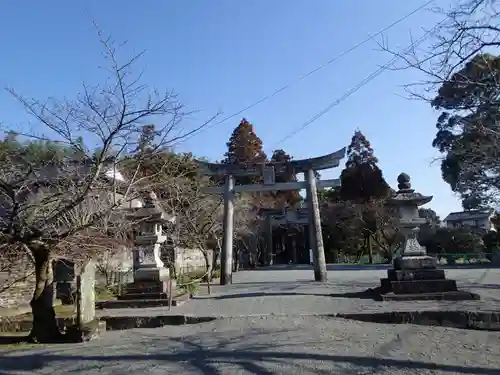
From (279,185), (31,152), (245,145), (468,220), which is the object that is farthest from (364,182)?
(31,152)

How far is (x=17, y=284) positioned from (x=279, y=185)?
408 inches

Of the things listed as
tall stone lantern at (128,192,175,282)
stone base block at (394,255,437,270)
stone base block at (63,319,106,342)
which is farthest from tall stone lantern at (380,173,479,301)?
stone base block at (63,319,106,342)

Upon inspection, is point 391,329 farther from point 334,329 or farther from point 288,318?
point 288,318

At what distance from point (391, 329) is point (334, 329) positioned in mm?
964

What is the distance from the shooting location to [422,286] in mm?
10156

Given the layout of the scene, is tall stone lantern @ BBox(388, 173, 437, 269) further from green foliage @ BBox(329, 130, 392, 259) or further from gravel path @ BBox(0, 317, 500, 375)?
green foliage @ BBox(329, 130, 392, 259)

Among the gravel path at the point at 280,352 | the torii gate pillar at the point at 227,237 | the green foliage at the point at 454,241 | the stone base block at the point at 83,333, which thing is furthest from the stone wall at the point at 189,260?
the green foliage at the point at 454,241

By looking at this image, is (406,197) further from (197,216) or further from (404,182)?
(197,216)

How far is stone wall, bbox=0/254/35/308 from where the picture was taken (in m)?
9.74

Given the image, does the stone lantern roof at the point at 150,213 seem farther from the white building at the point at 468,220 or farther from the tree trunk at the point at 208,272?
the white building at the point at 468,220

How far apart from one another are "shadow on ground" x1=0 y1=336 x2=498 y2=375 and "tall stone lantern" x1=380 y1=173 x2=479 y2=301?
499cm

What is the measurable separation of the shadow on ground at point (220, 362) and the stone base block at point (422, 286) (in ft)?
17.5

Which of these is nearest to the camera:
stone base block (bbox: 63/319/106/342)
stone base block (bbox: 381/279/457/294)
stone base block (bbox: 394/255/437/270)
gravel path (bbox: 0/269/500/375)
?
gravel path (bbox: 0/269/500/375)

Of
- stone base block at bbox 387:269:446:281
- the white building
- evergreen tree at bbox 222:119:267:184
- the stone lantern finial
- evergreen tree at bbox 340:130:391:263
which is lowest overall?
stone base block at bbox 387:269:446:281
